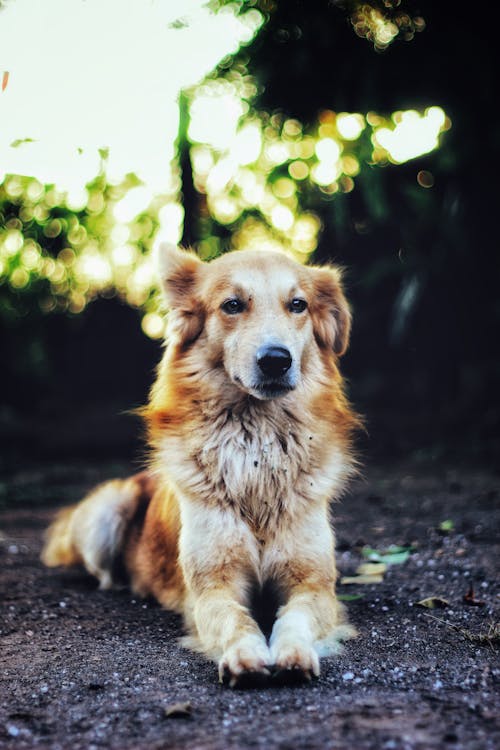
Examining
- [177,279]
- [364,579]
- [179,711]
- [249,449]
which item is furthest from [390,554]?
[179,711]

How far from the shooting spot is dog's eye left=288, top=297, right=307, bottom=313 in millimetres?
3490

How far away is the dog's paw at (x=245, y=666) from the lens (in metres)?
2.38

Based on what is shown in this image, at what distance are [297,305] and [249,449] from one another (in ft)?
2.47

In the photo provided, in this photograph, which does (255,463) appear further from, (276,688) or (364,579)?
(364,579)

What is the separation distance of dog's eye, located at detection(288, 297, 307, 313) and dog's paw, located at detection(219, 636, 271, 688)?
5.33 ft

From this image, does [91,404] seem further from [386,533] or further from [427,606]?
[427,606]

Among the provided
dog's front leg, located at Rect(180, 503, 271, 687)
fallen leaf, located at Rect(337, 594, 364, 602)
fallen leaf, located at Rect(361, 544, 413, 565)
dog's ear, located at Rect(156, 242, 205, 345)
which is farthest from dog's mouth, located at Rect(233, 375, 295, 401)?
fallen leaf, located at Rect(361, 544, 413, 565)

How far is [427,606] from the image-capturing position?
3.50 meters

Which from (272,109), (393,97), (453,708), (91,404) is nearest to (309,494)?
(453,708)

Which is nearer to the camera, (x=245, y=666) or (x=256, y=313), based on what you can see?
(x=245, y=666)

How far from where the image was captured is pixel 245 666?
2377 mm

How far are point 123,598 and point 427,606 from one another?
1718 millimetres

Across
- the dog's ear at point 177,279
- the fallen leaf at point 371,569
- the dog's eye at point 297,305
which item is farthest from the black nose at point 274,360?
the fallen leaf at point 371,569

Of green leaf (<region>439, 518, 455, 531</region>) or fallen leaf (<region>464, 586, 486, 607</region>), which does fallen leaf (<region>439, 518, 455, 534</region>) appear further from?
fallen leaf (<region>464, 586, 486, 607</region>)
